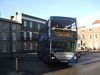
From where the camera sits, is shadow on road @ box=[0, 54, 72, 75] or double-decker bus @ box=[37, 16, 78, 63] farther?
double-decker bus @ box=[37, 16, 78, 63]

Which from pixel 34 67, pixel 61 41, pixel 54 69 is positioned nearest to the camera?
pixel 54 69

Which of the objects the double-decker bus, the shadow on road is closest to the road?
the shadow on road

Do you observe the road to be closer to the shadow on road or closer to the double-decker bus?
the shadow on road

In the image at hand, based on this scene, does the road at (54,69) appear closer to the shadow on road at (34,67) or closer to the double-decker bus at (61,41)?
the shadow on road at (34,67)

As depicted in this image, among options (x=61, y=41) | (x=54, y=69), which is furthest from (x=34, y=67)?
(x=61, y=41)

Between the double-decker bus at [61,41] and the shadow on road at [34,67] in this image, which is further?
the double-decker bus at [61,41]

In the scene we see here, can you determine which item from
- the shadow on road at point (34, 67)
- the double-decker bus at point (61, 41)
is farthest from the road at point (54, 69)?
the double-decker bus at point (61, 41)

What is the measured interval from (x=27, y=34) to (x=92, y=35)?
26310 millimetres

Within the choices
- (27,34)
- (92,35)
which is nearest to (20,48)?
(27,34)

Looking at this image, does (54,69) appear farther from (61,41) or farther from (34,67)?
(61,41)

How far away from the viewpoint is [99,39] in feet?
145

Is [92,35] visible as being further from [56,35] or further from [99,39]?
[56,35]

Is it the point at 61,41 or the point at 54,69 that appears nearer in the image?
the point at 54,69

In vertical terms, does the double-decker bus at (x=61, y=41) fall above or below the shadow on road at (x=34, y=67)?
above
